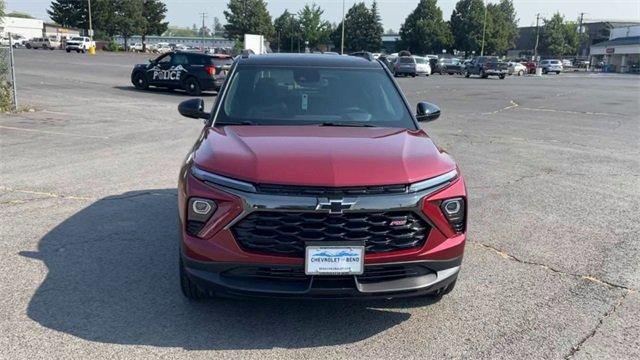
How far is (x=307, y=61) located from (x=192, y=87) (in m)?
18.7

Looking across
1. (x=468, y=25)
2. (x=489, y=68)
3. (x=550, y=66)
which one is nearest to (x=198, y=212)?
(x=489, y=68)

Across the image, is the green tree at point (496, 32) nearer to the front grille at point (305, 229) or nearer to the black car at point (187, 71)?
the black car at point (187, 71)

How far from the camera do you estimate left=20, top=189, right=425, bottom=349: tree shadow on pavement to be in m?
3.64

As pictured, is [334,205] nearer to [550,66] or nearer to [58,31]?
[550,66]

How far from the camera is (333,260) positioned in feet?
11.1

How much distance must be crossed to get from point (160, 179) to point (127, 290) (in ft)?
12.2

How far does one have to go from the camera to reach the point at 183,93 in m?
24.3

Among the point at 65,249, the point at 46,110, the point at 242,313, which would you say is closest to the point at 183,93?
the point at 46,110

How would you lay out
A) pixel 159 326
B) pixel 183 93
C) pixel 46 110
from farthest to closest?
pixel 183 93
pixel 46 110
pixel 159 326

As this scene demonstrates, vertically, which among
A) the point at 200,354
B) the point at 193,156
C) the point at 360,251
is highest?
the point at 193,156

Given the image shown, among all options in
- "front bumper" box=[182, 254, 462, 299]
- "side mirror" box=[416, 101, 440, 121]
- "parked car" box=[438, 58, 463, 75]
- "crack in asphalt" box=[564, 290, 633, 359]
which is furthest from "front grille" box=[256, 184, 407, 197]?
"parked car" box=[438, 58, 463, 75]

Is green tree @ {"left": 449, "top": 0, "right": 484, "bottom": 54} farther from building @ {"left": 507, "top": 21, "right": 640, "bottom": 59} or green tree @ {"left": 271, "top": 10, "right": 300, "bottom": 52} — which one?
building @ {"left": 507, "top": 21, "right": 640, "bottom": 59}

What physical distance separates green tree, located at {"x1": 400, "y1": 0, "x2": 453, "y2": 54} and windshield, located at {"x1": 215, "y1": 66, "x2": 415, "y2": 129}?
8936 cm

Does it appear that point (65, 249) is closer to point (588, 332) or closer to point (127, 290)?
point (127, 290)
